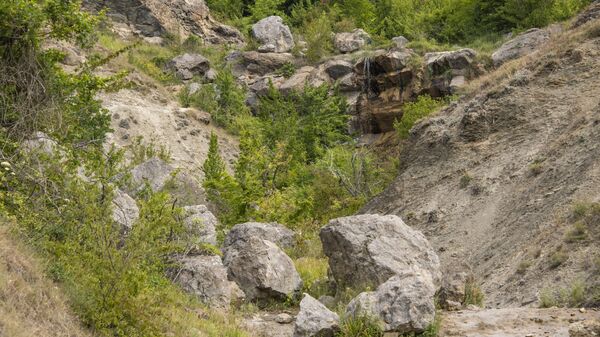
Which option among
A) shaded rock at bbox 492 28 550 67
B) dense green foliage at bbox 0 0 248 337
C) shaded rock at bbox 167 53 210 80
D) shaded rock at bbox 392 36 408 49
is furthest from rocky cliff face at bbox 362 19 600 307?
shaded rock at bbox 167 53 210 80

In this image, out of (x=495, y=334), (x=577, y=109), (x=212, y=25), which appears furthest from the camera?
(x=212, y=25)

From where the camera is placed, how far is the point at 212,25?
49.8m

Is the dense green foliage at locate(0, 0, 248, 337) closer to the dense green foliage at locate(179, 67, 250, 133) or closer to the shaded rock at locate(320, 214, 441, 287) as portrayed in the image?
the shaded rock at locate(320, 214, 441, 287)

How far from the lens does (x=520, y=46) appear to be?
101 feet

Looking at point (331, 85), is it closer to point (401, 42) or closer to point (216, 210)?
point (401, 42)

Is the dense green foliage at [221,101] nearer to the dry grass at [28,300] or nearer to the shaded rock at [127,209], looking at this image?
the shaded rock at [127,209]

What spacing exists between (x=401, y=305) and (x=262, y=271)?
137 inches

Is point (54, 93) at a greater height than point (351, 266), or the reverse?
point (54, 93)

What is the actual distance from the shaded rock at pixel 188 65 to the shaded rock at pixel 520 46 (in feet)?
56.7

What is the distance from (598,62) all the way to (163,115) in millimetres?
20047

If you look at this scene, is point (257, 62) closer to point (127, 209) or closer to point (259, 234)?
point (259, 234)

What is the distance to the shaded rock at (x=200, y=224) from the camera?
461 inches

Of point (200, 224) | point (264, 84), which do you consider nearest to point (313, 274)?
point (200, 224)

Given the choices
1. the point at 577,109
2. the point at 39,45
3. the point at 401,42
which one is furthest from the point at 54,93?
the point at 401,42
